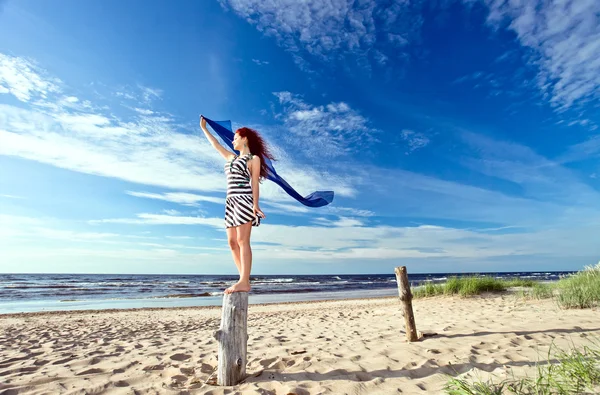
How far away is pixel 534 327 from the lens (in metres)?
6.59

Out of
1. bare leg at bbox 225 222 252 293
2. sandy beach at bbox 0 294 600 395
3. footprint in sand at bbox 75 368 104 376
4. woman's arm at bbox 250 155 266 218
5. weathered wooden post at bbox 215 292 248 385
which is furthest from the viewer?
footprint in sand at bbox 75 368 104 376

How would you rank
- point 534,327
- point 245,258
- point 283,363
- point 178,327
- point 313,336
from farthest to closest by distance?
1. point 178,327
2. point 313,336
3. point 534,327
4. point 283,363
5. point 245,258

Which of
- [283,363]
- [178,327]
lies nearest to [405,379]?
[283,363]

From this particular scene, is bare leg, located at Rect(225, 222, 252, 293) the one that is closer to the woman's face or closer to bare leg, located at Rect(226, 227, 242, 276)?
bare leg, located at Rect(226, 227, 242, 276)

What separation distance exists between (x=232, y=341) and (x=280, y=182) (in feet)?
7.68

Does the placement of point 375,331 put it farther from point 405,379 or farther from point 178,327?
point 178,327

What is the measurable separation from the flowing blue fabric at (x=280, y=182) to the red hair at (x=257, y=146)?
9cm

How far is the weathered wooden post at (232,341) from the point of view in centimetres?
411

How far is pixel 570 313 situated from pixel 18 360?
1072cm

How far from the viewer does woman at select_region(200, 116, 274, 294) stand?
175 inches

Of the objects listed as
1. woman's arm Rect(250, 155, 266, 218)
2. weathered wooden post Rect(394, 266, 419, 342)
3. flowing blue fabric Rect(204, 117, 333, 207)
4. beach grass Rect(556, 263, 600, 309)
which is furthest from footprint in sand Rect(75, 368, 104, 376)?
beach grass Rect(556, 263, 600, 309)

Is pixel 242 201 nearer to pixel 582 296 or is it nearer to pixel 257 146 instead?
pixel 257 146

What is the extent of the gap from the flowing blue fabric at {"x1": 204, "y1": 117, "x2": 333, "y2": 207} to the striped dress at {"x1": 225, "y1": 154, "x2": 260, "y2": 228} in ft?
1.82

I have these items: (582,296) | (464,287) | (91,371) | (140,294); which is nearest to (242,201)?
(91,371)
